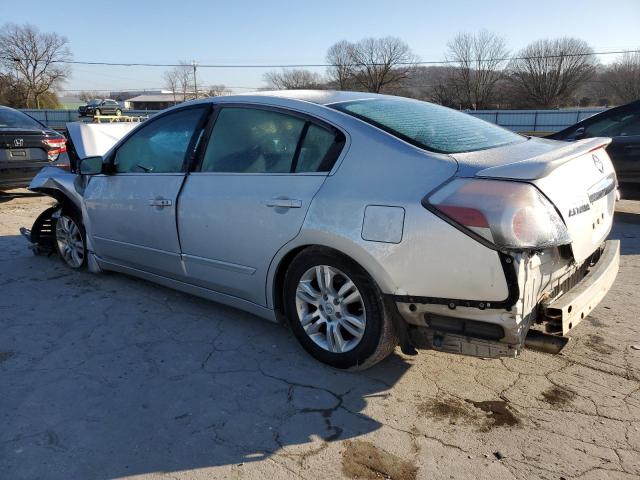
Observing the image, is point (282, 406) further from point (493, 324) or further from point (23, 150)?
point (23, 150)

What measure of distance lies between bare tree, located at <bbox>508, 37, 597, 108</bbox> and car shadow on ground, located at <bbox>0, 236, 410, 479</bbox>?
84.0 meters

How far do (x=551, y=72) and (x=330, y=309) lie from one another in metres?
86.7

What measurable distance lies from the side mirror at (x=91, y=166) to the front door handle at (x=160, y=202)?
81 cm

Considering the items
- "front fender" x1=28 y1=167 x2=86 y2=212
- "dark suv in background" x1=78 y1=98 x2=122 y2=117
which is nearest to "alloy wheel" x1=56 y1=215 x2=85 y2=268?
"front fender" x1=28 y1=167 x2=86 y2=212

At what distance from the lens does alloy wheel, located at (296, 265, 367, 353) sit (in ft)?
9.65

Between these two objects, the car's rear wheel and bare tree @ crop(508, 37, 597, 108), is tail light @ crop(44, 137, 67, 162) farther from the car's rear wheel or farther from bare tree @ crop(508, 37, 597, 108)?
bare tree @ crop(508, 37, 597, 108)

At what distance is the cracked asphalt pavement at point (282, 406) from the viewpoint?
2344 millimetres

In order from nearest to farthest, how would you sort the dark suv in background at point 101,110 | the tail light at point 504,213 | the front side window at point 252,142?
the tail light at point 504,213
the front side window at point 252,142
the dark suv in background at point 101,110

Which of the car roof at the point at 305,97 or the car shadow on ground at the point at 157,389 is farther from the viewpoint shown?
the car roof at the point at 305,97

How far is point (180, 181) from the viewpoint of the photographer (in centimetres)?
376

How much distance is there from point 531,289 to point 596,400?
87 centimetres

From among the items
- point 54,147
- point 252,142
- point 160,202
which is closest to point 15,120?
point 54,147

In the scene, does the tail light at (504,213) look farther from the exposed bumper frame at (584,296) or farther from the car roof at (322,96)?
the car roof at (322,96)

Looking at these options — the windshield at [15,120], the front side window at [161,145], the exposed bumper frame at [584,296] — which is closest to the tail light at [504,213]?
the exposed bumper frame at [584,296]
